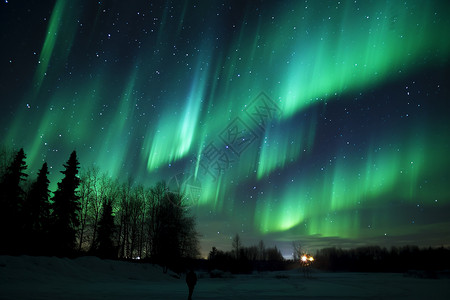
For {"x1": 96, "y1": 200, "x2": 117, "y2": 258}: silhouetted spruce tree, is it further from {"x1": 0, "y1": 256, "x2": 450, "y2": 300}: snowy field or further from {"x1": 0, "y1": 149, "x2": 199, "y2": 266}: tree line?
{"x1": 0, "y1": 256, "x2": 450, "y2": 300}: snowy field

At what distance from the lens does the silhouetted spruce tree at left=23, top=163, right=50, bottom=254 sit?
3425 cm

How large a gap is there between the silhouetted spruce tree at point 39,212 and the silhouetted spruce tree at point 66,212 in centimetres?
113

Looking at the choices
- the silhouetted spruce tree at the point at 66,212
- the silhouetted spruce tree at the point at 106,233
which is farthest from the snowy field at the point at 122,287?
the silhouetted spruce tree at the point at 106,233

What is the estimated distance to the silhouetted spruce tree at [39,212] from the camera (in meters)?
34.2

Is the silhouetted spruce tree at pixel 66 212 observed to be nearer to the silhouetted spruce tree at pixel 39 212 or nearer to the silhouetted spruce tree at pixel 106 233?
the silhouetted spruce tree at pixel 39 212

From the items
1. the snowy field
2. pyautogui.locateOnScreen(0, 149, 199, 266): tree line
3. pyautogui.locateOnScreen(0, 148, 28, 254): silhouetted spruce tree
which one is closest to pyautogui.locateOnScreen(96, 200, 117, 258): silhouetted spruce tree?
pyautogui.locateOnScreen(0, 149, 199, 266): tree line

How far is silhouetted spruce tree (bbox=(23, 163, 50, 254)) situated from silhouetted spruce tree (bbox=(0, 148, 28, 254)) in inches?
44.4

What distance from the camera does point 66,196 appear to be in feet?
124

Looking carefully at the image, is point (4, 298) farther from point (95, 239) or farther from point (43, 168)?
point (95, 239)

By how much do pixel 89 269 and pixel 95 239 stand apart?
46.8 ft

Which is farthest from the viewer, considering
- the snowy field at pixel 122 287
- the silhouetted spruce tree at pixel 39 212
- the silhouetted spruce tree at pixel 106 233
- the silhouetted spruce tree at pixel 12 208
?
the silhouetted spruce tree at pixel 106 233

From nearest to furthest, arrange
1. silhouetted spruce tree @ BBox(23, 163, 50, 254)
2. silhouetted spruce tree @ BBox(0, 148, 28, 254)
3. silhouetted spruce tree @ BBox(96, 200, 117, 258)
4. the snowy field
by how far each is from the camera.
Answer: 1. the snowy field
2. silhouetted spruce tree @ BBox(0, 148, 28, 254)
3. silhouetted spruce tree @ BBox(23, 163, 50, 254)
4. silhouetted spruce tree @ BBox(96, 200, 117, 258)

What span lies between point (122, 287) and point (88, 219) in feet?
80.6

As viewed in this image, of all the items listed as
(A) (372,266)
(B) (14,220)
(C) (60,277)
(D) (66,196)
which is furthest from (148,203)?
(A) (372,266)
